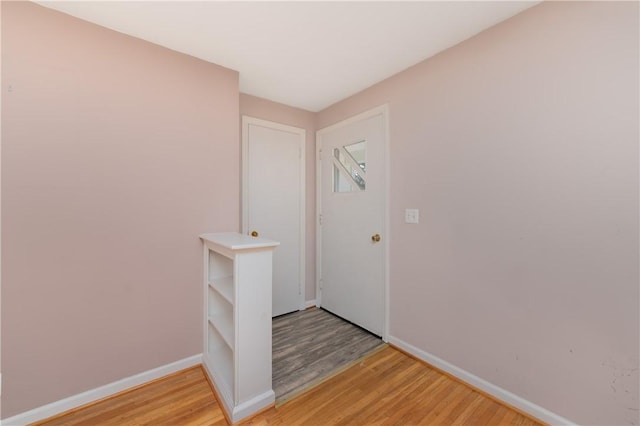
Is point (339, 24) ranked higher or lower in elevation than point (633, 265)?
higher

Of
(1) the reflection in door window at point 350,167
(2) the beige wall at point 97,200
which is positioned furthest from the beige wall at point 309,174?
(2) the beige wall at point 97,200

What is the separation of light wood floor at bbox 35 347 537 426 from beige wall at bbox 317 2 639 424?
0.71 feet

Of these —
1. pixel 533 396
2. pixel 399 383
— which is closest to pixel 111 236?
pixel 399 383

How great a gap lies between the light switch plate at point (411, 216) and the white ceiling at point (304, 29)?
3.93 ft

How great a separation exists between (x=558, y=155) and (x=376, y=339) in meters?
1.94

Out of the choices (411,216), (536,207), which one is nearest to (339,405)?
(411,216)

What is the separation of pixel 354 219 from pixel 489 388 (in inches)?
64.4

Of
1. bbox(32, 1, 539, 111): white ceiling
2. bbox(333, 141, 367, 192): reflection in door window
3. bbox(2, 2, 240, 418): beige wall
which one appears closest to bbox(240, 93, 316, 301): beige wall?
bbox(333, 141, 367, 192): reflection in door window

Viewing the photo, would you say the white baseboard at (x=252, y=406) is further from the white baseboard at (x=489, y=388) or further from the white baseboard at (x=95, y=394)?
the white baseboard at (x=489, y=388)

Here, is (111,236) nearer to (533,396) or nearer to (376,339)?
(376,339)

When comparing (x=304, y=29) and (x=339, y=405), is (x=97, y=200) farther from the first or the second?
(x=339, y=405)

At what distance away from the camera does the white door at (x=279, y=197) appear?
2660 mm

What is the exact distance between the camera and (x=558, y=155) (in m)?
1.39

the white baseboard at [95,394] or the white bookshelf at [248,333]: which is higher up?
the white bookshelf at [248,333]
